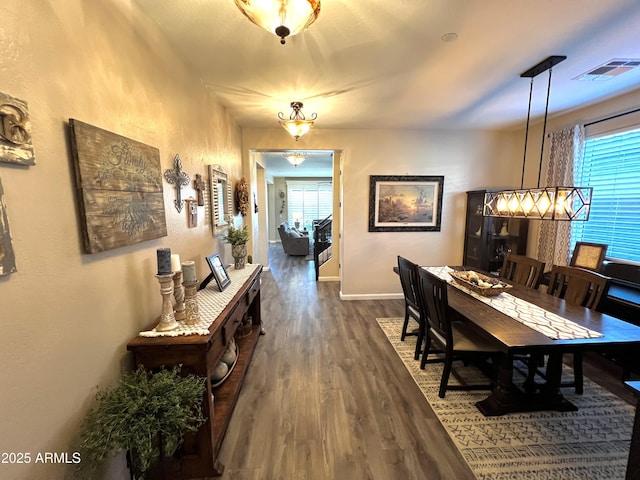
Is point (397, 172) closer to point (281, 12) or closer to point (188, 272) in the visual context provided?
point (281, 12)

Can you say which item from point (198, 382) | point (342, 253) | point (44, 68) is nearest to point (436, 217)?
point (342, 253)

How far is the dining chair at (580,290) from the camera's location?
202cm

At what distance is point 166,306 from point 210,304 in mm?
387

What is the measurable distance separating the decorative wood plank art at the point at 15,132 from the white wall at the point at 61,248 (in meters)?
0.03

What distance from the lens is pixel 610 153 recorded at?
114 inches

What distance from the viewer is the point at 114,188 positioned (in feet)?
4.06

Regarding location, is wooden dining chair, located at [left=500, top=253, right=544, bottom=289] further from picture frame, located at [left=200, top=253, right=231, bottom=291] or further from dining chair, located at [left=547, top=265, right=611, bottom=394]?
picture frame, located at [left=200, top=253, right=231, bottom=291]

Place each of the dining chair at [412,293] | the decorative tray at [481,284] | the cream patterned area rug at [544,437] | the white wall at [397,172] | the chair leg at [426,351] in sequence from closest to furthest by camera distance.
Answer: the cream patterned area rug at [544,437] < the decorative tray at [481,284] < the chair leg at [426,351] < the dining chair at [412,293] < the white wall at [397,172]

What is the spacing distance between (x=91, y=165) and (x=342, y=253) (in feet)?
11.4

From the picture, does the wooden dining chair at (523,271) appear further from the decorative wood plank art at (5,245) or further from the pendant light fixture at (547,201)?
the decorative wood plank art at (5,245)

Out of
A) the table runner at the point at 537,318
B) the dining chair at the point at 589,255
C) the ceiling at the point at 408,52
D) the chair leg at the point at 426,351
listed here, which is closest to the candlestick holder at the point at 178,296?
the ceiling at the point at 408,52

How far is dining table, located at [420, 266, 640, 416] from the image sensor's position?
5.02 ft

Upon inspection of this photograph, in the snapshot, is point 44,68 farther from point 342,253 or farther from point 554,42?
point 342,253

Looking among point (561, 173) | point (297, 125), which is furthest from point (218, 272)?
point (561, 173)
